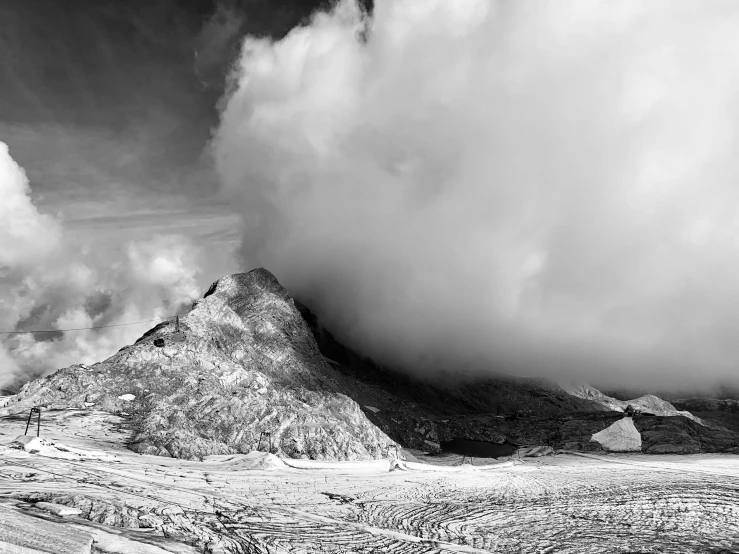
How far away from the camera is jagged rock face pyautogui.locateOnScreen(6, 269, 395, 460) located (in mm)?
101438

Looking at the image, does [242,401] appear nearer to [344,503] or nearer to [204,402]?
[204,402]

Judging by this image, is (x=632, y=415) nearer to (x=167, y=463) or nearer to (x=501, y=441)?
(x=501, y=441)

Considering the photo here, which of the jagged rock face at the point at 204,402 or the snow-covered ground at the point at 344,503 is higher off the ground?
the jagged rock face at the point at 204,402

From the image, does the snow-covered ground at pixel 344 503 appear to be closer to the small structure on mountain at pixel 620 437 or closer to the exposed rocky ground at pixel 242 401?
the exposed rocky ground at pixel 242 401

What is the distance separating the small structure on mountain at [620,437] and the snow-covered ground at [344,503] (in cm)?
8957

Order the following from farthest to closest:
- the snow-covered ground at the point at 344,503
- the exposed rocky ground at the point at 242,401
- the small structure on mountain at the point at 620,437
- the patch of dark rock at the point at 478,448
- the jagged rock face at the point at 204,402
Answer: the patch of dark rock at the point at 478,448 < the small structure on mountain at the point at 620,437 < the exposed rocky ground at the point at 242,401 < the jagged rock face at the point at 204,402 < the snow-covered ground at the point at 344,503

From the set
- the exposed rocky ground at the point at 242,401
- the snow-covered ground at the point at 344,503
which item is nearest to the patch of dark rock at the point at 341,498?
the snow-covered ground at the point at 344,503

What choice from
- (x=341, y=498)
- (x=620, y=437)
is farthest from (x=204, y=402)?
(x=620, y=437)

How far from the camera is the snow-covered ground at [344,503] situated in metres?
39.2

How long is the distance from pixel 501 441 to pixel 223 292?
128879 millimetres

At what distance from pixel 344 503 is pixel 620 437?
153 meters

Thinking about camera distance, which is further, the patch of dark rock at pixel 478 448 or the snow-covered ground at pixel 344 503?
the patch of dark rock at pixel 478 448

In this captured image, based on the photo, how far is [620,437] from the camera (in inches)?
6895

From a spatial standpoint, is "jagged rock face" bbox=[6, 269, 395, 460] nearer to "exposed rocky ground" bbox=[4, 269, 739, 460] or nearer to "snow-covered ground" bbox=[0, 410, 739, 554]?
"exposed rocky ground" bbox=[4, 269, 739, 460]
